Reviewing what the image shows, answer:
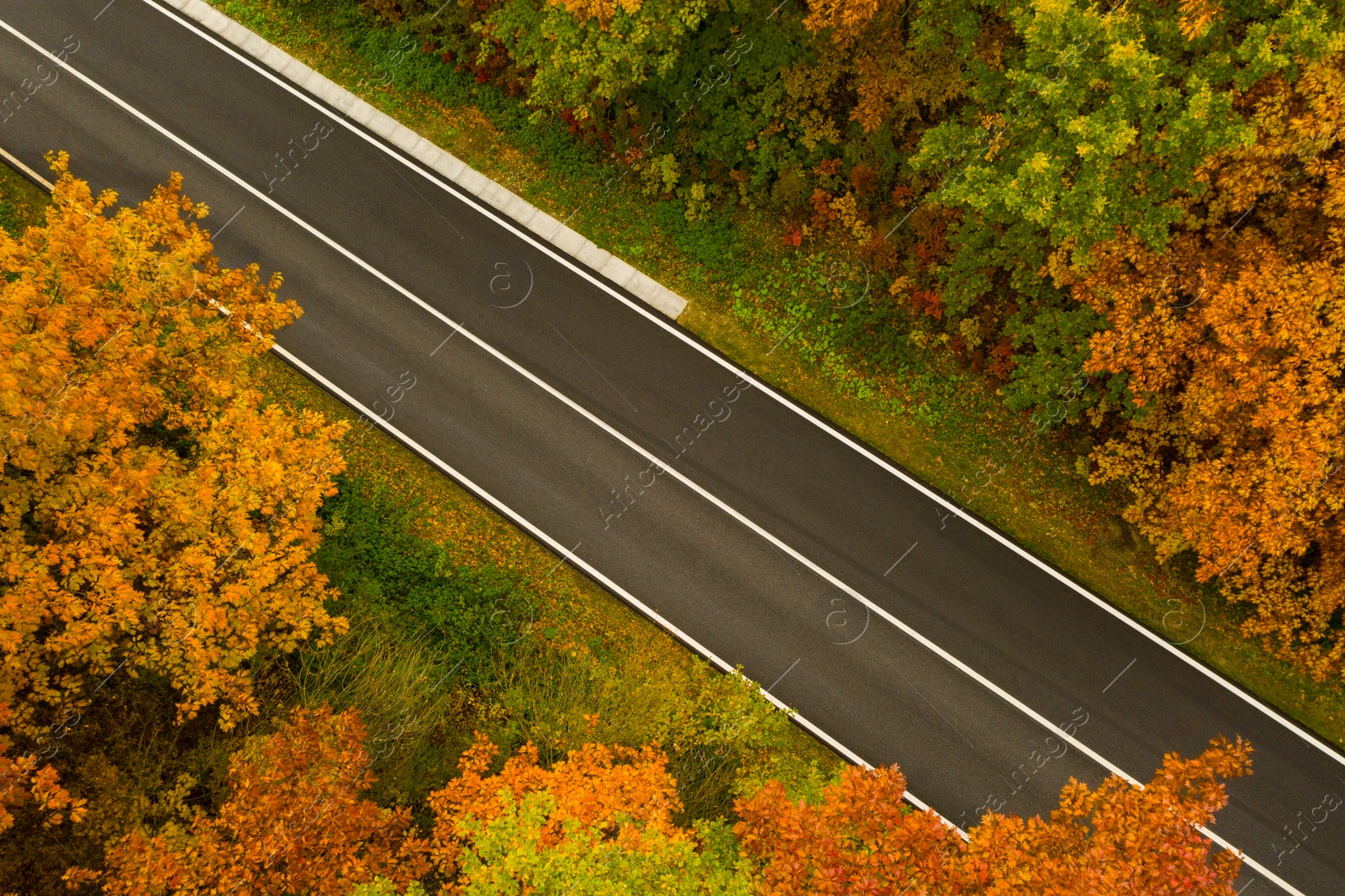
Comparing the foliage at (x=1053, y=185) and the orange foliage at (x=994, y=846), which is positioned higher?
the foliage at (x=1053, y=185)

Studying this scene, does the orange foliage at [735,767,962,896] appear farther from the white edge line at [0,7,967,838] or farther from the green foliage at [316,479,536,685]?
the green foliage at [316,479,536,685]

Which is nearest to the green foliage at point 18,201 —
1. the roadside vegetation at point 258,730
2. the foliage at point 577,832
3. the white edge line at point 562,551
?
the white edge line at point 562,551

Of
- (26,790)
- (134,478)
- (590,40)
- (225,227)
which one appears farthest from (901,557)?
(225,227)

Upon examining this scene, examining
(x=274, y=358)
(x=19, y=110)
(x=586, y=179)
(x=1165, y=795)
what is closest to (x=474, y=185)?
(x=586, y=179)

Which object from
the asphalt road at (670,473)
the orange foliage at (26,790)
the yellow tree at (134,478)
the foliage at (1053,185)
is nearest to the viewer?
the orange foliage at (26,790)

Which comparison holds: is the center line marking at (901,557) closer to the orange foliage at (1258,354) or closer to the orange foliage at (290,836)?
the orange foliage at (1258,354)

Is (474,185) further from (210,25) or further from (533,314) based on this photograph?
(210,25)

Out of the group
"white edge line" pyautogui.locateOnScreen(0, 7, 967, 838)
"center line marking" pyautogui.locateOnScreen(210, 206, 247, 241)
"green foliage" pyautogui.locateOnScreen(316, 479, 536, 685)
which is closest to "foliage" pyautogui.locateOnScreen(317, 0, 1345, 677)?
"white edge line" pyautogui.locateOnScreen(0, 7, 967, 838)
